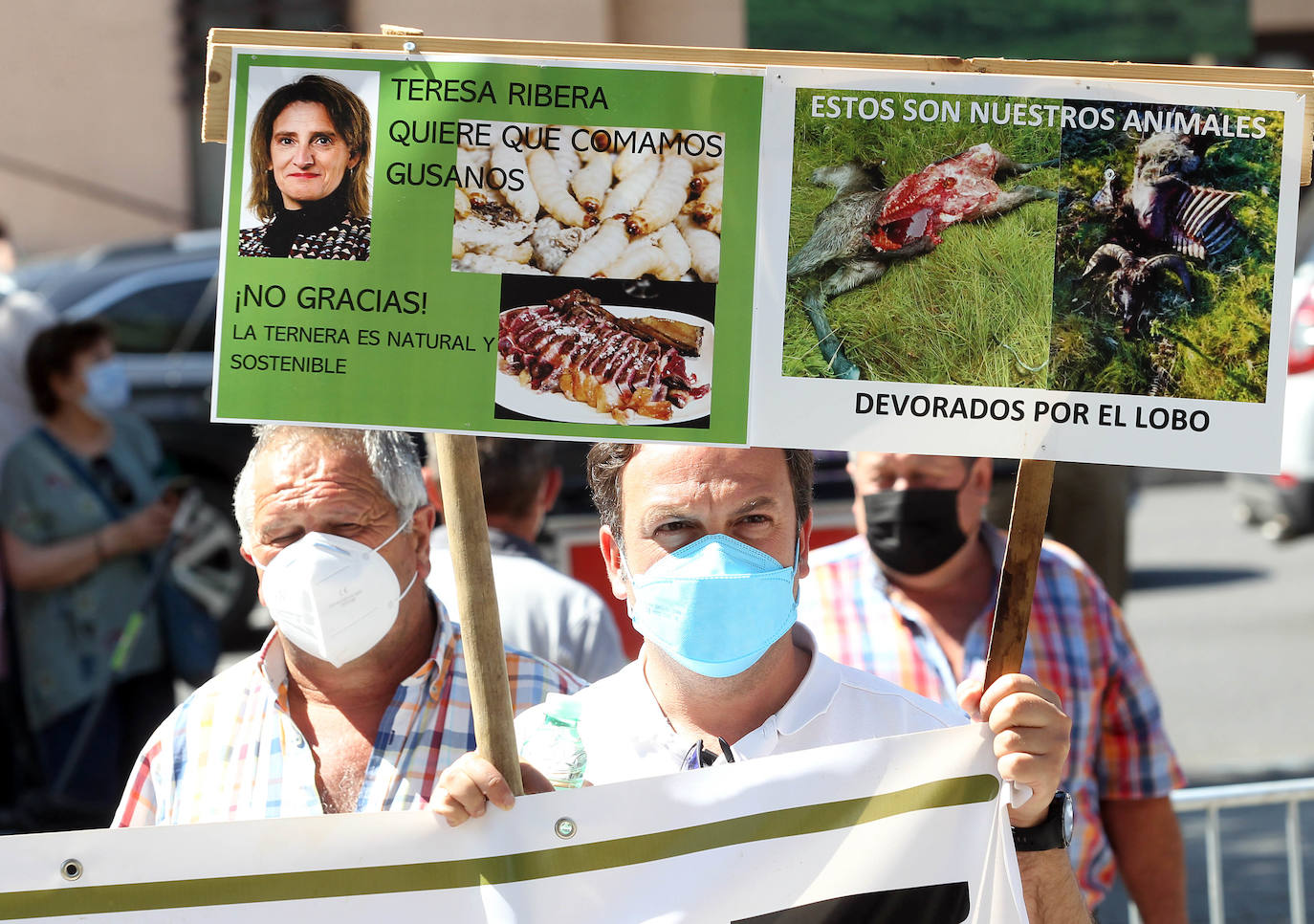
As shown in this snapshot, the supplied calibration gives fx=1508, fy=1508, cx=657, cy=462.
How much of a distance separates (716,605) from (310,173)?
0.79 meters

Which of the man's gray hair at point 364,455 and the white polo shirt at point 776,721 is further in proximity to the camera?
the man's gray hair at point 364,455

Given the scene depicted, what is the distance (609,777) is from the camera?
2186 millimetres

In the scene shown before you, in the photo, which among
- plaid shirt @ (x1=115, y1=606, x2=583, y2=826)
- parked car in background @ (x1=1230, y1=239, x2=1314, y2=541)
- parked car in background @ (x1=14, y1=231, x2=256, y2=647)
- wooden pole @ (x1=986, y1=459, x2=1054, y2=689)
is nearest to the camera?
wooden pole @ (x1=986, y1=459, x2=1054, y2=689)

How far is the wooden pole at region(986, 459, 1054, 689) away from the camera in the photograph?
200cm

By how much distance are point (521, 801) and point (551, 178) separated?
831 mm

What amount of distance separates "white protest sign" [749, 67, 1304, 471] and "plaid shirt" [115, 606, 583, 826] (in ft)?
2.93

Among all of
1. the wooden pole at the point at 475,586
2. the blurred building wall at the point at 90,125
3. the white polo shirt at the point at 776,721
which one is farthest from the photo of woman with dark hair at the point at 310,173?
the blurred building wall at the point at 90,125

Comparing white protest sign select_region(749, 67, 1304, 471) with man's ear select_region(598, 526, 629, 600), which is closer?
white protest sign select_region(749, 67, 1304, 471)

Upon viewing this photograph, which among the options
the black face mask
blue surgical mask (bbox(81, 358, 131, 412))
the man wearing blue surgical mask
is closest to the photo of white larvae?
the man wearing blue surgical mask

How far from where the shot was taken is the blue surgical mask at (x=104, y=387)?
18.1 feet

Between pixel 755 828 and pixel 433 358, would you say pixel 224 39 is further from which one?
pixel 755 828

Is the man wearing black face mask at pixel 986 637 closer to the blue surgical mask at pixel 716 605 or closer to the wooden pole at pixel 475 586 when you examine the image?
the blue surgical mask at pixel 716 605

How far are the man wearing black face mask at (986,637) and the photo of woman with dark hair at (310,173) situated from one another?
160 cm

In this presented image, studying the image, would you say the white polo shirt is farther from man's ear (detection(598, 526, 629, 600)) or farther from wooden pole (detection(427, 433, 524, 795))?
wooden pole (detection(427, 433, 524, 795))
